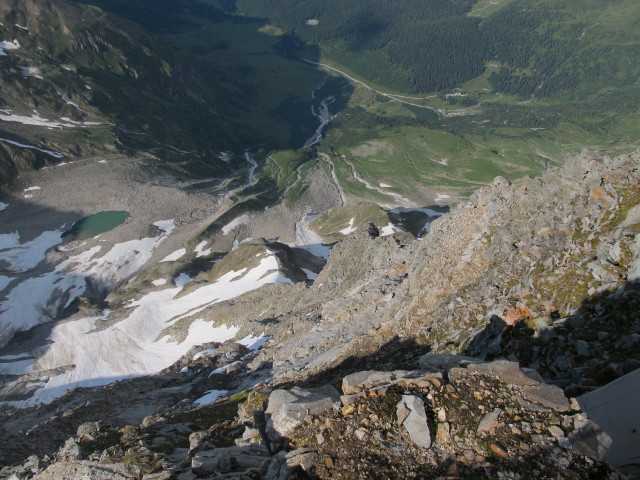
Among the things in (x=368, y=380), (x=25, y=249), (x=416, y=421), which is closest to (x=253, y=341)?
(x=368, y=380)

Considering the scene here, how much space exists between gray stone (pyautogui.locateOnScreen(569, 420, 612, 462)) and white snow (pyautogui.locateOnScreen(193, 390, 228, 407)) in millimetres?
30120

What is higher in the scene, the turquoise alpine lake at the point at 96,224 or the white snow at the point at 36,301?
the turquoise alpine lake at the point at 96,224

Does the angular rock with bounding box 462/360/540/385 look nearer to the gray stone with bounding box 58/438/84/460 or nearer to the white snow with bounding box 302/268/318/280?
the gray stone with bounding box 58/438/84/460

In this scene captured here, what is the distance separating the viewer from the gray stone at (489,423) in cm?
1218

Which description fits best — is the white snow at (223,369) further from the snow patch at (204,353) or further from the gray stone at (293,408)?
the gray stone at (293,408)

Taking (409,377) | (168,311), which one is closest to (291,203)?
(168,311)

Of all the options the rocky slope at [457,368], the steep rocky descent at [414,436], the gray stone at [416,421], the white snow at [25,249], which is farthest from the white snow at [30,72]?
the gray stone at [416,421]

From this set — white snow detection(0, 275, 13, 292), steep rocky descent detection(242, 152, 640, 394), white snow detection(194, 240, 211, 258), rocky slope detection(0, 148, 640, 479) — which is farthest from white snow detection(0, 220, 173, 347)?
steep rocky descent detection(242, 152, 640, 394)

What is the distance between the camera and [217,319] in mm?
67000

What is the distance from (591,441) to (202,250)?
119515mm

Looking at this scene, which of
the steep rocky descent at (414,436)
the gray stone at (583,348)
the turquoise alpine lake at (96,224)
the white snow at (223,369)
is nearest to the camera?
the steep rocky descent at (414,436)

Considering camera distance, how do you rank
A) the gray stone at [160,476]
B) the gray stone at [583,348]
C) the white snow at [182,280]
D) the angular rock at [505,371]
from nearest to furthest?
the gray stone at [160,476] → the angular rock at [505,371] → the gray stone at [583,348] → the white snow at [182,280]

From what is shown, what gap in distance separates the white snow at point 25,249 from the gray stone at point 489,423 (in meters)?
132

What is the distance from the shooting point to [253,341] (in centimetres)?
5162
